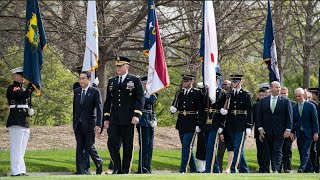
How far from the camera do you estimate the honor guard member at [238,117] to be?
2041 cm

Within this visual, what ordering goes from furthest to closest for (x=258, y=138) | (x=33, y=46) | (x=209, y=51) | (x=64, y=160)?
(x=64, y=160) < (x=258, y=138) < (x=33, y=46) < (x=209, y=51)

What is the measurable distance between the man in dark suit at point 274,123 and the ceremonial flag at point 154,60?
2.60 meters

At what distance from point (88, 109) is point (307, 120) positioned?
5.97m

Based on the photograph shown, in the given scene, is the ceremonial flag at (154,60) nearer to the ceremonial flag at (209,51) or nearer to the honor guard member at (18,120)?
the ceremonial flag at (209,51)

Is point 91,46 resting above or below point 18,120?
above

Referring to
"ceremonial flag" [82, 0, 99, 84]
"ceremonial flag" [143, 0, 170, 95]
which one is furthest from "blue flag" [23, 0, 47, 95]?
"ceremonial flag" [143, 0, 170, 95]

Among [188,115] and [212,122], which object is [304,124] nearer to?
[212,122]

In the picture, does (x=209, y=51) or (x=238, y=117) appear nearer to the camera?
(x=209, y=51)

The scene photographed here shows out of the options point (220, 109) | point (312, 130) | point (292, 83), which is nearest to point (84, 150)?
point (220, 109)

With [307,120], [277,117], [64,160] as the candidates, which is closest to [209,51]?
[277,117]

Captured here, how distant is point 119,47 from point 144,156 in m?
6.14

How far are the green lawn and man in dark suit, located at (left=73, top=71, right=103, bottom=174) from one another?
3387 mm

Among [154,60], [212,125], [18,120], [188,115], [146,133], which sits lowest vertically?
[146,133]

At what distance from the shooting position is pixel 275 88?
20.2 metres
